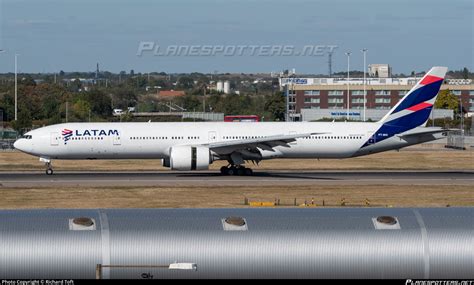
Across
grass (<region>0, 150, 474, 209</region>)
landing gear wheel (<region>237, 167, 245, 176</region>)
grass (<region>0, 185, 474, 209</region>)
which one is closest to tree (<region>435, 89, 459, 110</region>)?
landing gear wheel (<region>237, 167, 245, 176</region>)

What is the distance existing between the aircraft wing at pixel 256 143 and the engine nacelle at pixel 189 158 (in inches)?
42.6

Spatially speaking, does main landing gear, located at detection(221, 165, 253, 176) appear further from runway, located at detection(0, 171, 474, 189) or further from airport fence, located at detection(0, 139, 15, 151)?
airport fence, located at detection(0, 139, 15, 151)

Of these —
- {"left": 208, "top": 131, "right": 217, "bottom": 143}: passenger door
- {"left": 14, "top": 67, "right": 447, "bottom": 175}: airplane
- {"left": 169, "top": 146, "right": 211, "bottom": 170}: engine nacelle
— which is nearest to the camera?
{"left": 169, "top": 146, "right": 211, "bottom": 170}: engine nacelle

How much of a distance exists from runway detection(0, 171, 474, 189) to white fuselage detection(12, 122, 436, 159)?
1.41m

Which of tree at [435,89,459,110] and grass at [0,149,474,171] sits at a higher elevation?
tree at [435,89,459,110]

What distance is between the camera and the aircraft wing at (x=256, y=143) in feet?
185

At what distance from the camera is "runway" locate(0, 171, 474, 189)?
51688mm

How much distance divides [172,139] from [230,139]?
369cm

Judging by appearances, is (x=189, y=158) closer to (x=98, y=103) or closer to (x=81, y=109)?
(x=81, y=109)

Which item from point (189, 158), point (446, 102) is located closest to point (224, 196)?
point (189, 158)

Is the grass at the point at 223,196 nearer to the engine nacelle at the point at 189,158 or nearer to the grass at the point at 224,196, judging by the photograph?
the grass at the point at 224,196

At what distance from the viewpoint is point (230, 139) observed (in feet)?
192

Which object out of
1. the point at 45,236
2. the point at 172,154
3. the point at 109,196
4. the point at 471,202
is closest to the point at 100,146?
the point at 172,154

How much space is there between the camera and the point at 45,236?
19.3 meters
